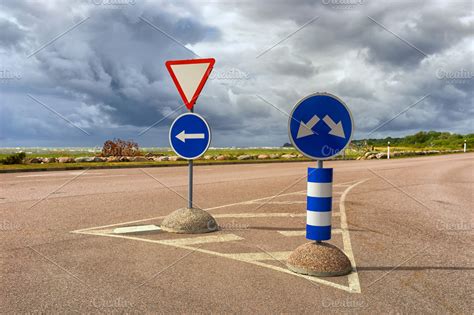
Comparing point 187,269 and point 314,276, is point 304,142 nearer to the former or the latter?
point 314,276

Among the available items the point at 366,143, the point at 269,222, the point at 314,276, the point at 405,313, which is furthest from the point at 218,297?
the point at 366,143

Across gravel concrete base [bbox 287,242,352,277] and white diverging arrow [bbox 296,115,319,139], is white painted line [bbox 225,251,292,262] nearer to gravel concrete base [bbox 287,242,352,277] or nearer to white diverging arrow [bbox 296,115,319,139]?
gravel concrete base [bbox 287,242,352,277]

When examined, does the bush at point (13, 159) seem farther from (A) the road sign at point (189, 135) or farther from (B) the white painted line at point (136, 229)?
(A) the road sign at point (189, 135)

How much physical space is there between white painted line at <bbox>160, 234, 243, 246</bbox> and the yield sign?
2.22 meters

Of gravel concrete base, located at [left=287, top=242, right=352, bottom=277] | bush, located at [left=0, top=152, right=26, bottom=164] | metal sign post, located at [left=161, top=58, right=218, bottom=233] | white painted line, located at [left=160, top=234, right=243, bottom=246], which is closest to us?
gravel concrete base, located at [left=287, top=242, right=352, bottom=277]

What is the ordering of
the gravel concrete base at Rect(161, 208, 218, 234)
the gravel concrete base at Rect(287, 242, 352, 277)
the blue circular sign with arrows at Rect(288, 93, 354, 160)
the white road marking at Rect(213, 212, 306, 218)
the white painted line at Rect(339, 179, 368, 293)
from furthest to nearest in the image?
the white road marking at Rect(213, 212, 306, 218) < the gravel concrete base at Rect(161, 208, 218, 234) < the blue circular sign with arrows at Rect(288, 93, 354, 160) < the gravel concrete base at Rect(287, 242, 352, 277) < the white painted line at Rect(339, 179, 368, 293)

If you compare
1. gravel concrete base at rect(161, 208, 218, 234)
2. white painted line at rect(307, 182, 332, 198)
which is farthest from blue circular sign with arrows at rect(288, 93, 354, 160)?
gravel concrete base at rect(161, 208, 218, 234)

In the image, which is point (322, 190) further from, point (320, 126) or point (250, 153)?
point (250, 153)

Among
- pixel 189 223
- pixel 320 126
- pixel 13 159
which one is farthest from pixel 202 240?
pixel 13 159

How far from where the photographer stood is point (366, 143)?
2450 inches

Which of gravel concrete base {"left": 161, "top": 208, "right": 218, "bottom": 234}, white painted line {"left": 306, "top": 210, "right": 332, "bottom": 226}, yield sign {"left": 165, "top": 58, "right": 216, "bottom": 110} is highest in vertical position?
yield sign {"left": 165, "top": 58, "right": 216, "bottom": 110}

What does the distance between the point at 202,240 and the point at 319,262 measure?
7.14ft

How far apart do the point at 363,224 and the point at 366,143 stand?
5625 centimetres

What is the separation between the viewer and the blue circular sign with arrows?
5195mm
